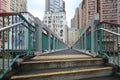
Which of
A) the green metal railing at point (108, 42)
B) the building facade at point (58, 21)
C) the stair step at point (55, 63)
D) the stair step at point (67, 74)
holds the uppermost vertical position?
the building facade at point (58, 21)

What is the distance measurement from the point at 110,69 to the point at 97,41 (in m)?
1.33

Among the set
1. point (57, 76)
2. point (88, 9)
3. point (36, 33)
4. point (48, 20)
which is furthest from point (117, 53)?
point (48, 20)

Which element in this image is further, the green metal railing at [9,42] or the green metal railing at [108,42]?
the green metal railing at [108,42]

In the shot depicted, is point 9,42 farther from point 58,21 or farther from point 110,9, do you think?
point 58,21

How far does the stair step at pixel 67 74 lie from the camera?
2823 mm

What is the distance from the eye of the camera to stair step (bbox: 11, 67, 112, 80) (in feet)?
9.26

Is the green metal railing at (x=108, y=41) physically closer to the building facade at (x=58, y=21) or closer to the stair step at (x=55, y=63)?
the stair step at (x=55, y=63)

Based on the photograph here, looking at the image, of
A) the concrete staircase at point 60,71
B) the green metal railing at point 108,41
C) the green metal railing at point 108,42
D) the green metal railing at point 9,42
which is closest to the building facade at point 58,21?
the green metal railing at point 108,41

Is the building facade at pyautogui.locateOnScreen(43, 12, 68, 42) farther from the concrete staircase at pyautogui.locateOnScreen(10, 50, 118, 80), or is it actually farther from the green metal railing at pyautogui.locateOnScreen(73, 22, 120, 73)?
the concrete staircase at pyautogui.locateOnScreen(10, 50, 118, 80)

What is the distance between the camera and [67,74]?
121 inches

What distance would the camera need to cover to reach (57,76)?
9.82ft

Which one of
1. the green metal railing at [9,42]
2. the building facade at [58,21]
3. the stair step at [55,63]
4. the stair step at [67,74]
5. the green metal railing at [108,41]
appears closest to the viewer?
the green metal railing at [9,42]

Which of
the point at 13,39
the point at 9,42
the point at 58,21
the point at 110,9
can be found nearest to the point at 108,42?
the point at 13,39

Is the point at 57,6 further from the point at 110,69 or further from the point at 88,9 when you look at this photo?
the point at 110,69
